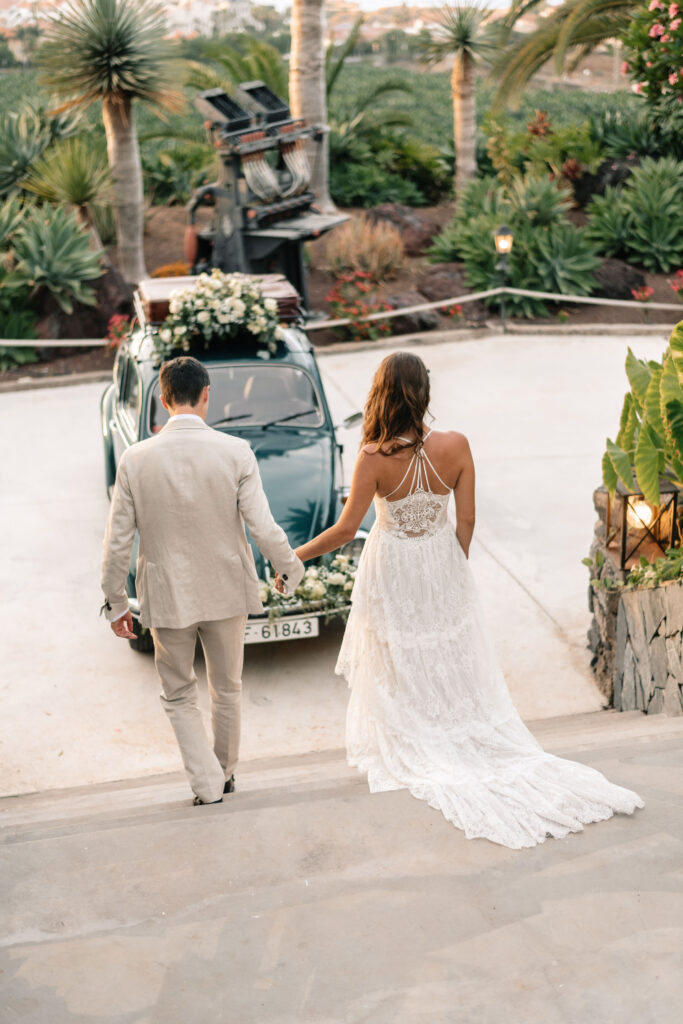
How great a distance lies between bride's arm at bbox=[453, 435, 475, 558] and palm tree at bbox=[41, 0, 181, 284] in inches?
436

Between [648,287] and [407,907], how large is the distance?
43.0ft

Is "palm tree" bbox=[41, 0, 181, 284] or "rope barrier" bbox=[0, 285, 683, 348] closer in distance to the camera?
"rope barrier" bbox=[0, 285, 683, 348]

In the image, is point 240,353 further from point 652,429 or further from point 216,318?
point 652,429

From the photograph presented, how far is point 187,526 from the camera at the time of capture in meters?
3.69

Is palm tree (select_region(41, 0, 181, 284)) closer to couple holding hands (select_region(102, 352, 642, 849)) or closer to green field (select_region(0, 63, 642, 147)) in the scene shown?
couple holding hands (select_region(102, 352, 642, 849))

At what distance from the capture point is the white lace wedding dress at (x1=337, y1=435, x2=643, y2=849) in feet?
12.6

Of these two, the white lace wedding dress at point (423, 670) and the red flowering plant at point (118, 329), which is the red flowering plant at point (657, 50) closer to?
the red flowering plant at point (118, 329)

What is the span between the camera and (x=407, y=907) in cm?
296

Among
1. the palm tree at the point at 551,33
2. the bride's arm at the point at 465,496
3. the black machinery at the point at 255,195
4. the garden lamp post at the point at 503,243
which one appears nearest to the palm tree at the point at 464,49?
the palm tree at the point at 551,33

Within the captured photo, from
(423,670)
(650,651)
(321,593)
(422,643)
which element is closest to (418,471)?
(422,643)

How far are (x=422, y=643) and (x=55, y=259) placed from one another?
1037 centimetres

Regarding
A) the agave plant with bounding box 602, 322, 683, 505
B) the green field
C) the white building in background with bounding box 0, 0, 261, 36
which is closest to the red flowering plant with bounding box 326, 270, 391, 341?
the agave plant with bounding box 602, 322, 683, 505

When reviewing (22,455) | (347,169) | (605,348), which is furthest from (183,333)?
(347,169)

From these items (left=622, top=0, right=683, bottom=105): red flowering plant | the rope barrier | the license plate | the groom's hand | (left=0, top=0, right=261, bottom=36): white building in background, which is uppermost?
(left=0, top=0, right=261, bottom=36): white building in background
